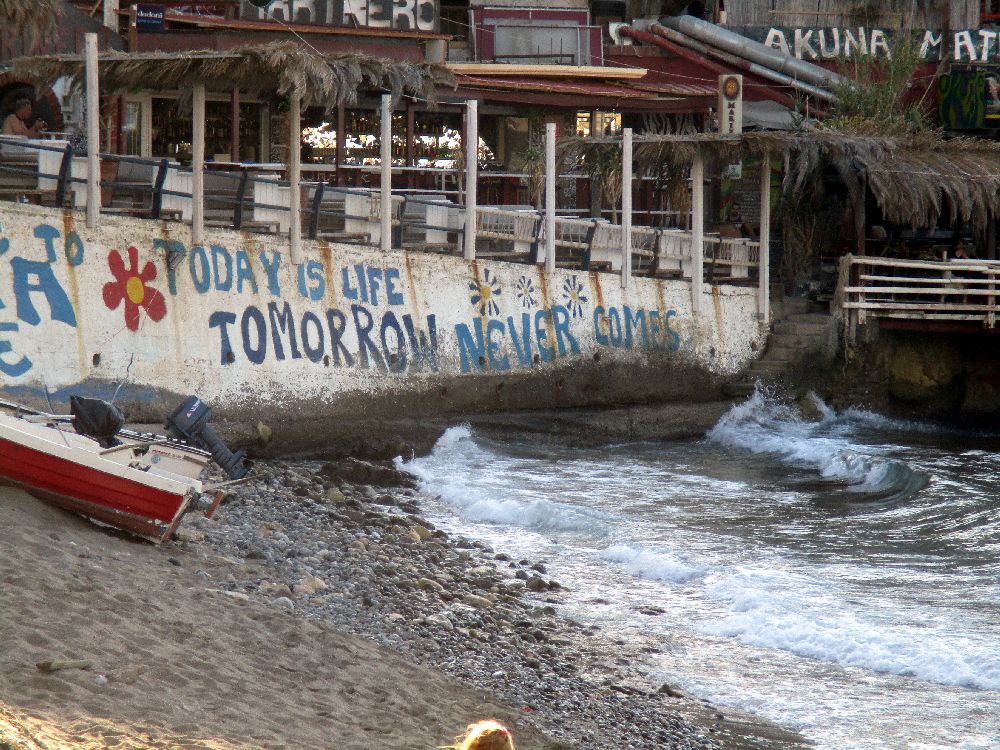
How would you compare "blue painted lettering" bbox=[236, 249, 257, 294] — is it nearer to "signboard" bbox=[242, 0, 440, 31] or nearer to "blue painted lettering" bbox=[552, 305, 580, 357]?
"blue painted lettering" bbox=[552, 305, 580, 357]

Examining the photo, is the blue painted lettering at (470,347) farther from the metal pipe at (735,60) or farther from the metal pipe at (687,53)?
the metal pipe at (735,60)

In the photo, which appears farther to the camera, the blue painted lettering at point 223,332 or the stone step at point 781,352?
the stone step at point 781,352

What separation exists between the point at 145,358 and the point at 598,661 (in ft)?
26.7

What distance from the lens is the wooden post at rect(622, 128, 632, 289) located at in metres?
21.7

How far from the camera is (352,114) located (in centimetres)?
2798

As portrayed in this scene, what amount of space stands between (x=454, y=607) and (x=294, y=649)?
2.51 metres

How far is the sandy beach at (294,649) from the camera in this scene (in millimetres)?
7469

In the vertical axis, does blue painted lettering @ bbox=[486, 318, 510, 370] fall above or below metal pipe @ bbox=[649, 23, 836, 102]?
below

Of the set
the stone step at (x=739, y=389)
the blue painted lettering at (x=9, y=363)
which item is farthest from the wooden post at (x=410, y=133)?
the blue painted lettering at (x=9, y=363)

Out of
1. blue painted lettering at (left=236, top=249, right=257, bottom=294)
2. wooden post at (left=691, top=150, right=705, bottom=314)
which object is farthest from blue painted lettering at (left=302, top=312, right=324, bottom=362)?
wooden post at (left=691, top=150, right=705, bottom=314)

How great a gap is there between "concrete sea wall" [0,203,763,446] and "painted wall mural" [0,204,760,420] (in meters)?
0.02

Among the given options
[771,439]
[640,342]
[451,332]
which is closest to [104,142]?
[451,332]

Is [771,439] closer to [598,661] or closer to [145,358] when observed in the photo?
[145,358]

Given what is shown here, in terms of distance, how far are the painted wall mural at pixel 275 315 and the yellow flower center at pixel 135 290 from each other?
0.06 ft
